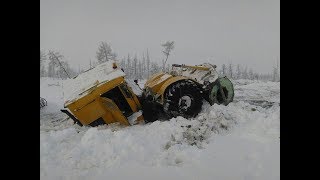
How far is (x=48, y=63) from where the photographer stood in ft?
19.1

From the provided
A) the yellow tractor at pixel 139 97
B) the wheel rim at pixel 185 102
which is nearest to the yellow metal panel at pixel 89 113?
the yellow tractor at pixel 139 97

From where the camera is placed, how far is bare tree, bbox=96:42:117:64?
5959 millimetres

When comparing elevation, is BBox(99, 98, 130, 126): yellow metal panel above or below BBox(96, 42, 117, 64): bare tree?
below

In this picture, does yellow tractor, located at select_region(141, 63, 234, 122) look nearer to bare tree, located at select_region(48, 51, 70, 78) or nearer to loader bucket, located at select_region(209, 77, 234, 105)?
loader bucket, located at select_region(209, 77, 234, 105)

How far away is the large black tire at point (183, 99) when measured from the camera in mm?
6305

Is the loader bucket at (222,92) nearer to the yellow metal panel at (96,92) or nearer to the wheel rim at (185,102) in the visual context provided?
the wheel rim at (185,102)

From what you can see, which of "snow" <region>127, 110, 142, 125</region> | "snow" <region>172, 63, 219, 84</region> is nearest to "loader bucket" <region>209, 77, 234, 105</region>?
"snow" <region>172, 63, 219, 84</region>

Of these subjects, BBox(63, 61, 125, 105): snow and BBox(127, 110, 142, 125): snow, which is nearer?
BBox(63, 61, 125, 105): snow

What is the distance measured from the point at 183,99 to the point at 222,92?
1020 mm

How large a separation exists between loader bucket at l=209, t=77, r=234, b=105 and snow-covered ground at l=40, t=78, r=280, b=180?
1.93ft

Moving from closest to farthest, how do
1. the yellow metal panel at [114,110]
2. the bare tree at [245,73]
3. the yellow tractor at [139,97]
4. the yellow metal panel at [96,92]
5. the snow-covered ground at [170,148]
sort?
the snow-covered ground at [170,148]
the yellow metal panel at [96,92]
the yellow tractor at [139,97]
the yellow metal panel at [114,110]
the bare tree at [245,73]
